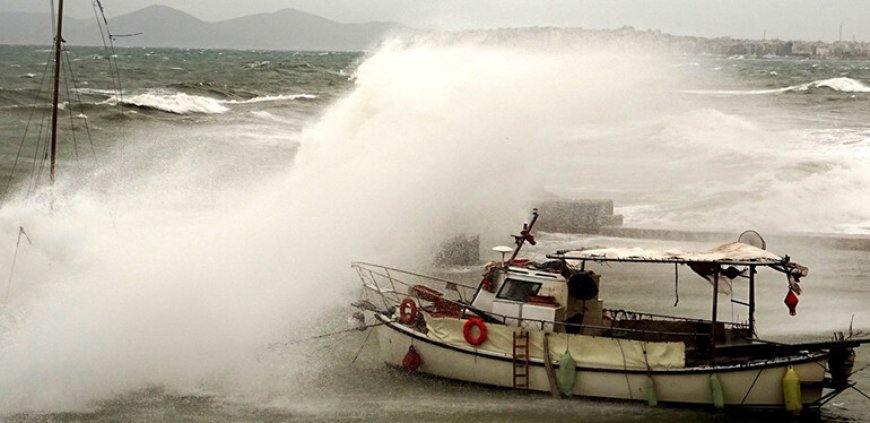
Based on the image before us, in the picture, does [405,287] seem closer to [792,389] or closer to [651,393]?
[651,393]

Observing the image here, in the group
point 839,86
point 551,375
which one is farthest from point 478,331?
point 839,86

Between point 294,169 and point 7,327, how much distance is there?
1009 cm

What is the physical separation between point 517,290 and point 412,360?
204 cm

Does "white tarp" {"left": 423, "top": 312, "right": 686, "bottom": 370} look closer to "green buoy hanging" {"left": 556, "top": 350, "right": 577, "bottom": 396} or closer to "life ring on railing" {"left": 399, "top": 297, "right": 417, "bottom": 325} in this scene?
"green buoy hanging" {"left": 556, "top": 350, "right": 577, "bottom": 396}

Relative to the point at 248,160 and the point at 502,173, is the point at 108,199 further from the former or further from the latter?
the point at 248,160

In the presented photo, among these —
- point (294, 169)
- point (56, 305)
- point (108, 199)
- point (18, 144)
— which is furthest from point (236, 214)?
point (18, 144)

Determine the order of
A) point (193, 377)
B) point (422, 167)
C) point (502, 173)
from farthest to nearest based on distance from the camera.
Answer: point (502, 173)
point (422, 167)
point (193, 377)

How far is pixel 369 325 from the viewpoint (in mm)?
18109

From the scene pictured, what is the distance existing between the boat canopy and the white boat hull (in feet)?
4.75

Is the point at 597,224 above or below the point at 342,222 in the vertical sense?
below

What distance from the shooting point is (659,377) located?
15.6m

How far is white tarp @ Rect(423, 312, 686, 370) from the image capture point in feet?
51.4

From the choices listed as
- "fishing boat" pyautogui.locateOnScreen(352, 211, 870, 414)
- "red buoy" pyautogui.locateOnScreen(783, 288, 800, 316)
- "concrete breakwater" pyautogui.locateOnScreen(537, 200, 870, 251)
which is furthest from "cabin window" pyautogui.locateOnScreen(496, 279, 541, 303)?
"concrete breakwater" pyautogui.locateOnScreen(537, 200, 870, 251)

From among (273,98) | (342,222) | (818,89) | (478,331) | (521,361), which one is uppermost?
(818,89)
